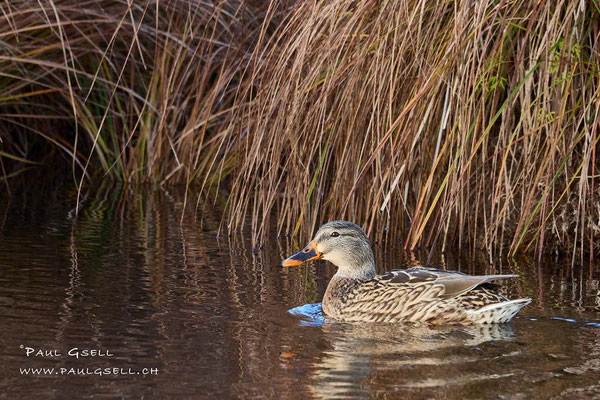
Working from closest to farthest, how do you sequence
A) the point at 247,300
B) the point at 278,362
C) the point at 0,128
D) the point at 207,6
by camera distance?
1. the point at 278,362
2. the point at 247,300
3. the point at 207,6
4. the point at 0,128

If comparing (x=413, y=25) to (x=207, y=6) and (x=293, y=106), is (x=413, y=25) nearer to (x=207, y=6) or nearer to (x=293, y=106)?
(x=293, y=106)

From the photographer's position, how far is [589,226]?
654cm

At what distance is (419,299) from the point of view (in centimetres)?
516

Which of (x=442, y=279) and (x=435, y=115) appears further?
(x=435, y=115)

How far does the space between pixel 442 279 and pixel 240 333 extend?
107cm

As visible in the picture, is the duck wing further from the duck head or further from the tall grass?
the tall grass

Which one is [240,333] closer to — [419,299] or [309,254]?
[419,299]

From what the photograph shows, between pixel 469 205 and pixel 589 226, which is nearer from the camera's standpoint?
pixel 589 226

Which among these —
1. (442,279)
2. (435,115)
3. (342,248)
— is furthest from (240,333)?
(435,115)

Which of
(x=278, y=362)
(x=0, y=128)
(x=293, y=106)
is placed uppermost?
(x=0, y=128)

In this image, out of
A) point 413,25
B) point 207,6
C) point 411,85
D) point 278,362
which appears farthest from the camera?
point 207,6

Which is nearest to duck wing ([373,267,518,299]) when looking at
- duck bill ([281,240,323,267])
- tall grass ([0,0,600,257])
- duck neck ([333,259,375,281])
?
duck neck ([333,259,375,281])

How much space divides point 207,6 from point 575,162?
363 cm

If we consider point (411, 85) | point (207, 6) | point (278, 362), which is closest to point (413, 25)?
point (411, 85)
